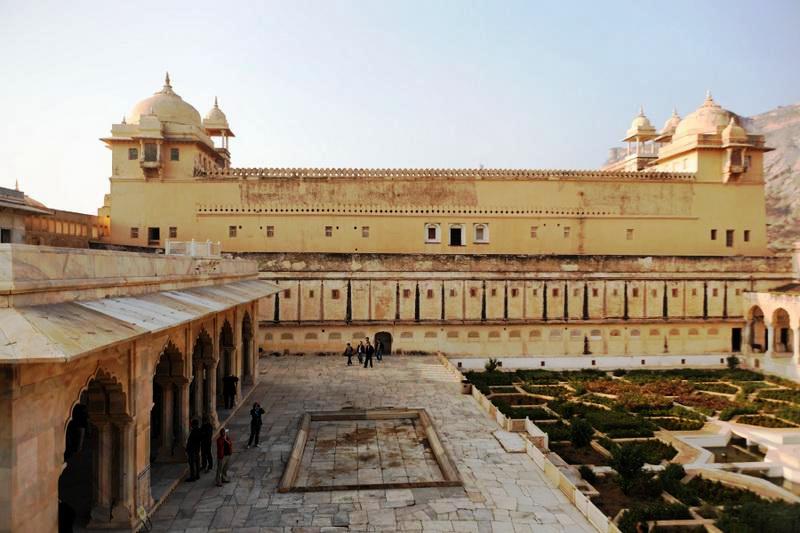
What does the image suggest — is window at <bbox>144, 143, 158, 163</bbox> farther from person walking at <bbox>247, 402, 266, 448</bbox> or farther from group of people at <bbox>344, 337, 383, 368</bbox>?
person walking at <bbox>247, 402, 266, 448</bbox>

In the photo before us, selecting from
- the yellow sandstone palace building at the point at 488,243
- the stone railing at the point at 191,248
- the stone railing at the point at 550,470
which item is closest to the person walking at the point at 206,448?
the stone railing at the point at 191,248

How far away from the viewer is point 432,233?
1160 inches

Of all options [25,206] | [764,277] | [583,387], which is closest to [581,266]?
[583,387]

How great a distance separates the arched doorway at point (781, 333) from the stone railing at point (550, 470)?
1731 centimetres

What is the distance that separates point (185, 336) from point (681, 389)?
59.6 feet

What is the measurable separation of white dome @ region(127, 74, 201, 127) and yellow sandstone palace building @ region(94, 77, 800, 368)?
69 millimetres

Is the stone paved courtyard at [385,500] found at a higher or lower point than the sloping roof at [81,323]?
lower

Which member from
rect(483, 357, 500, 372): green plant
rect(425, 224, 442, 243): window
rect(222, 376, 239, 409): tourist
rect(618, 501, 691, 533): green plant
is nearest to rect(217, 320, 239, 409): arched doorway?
rect(222, 376, 239, 409): tourist

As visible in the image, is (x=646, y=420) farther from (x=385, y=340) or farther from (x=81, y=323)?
(x=81, y=323)

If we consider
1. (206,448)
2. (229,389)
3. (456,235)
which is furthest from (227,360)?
(456,235)

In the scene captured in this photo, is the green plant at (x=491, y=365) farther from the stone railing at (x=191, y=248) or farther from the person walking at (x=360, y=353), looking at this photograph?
the stone railing at (x=191, y=248)

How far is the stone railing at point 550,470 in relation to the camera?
8838 millimetres

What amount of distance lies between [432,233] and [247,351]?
1321 centimetres

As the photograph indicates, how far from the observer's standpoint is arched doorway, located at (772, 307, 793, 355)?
26.2m
